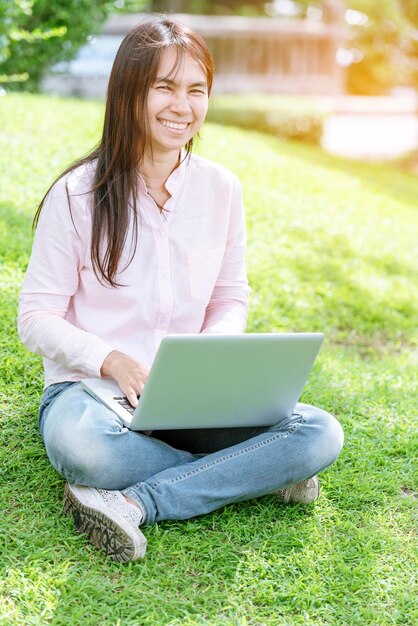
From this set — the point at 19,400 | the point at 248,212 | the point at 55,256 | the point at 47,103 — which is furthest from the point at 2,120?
the point at 55,256

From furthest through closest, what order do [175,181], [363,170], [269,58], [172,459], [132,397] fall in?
[269,58], [363,170], [175,181], [172,459], [132,397]

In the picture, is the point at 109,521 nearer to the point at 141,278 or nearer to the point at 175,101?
the point at 141,278

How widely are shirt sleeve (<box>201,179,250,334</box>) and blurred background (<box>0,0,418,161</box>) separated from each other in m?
4.96

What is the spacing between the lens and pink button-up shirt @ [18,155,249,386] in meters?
2.54

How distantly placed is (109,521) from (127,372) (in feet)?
1.31

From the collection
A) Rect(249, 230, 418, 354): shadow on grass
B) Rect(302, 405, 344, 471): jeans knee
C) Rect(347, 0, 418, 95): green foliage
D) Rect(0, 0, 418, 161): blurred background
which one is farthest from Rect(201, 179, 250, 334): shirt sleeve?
Rect(347, 0, 418, 95): green foliage

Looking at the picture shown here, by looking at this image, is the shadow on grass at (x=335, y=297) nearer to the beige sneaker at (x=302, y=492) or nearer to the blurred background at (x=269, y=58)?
the beige sneaker at (x=302, y=492)

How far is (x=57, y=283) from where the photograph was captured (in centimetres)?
256

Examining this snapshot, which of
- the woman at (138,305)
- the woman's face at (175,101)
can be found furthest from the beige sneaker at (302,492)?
the woman's face at (175,101)

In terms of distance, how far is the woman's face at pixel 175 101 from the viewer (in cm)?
257

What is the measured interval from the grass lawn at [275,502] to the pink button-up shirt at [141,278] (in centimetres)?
46

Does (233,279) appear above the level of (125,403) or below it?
above

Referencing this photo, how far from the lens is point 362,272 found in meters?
5.18

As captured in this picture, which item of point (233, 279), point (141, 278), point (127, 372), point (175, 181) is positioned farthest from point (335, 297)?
point (127, 372)
